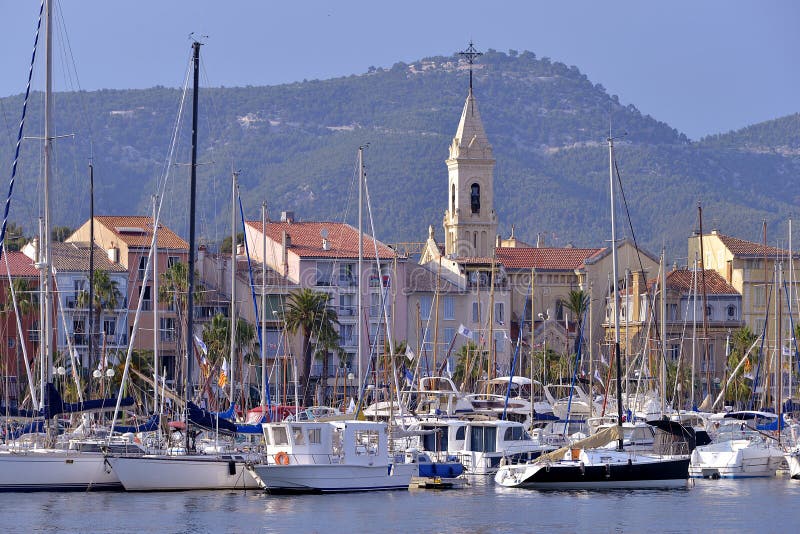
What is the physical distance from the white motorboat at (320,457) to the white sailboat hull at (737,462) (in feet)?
55.3

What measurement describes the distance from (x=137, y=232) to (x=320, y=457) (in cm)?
5050

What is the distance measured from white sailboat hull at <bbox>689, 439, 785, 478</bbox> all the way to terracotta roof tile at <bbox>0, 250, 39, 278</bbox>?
41016mm

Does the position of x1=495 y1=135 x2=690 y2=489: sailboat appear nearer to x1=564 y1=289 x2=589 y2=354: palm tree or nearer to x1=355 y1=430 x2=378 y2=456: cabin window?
x1=355 y1=430 x2=378 y2=456: cabin window

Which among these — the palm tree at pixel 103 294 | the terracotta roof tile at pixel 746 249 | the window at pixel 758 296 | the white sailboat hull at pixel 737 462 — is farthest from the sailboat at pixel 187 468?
the terracotta roof tile at pixel 746 249

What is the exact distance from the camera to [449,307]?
11256 cm

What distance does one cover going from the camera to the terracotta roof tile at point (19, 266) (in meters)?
97.8

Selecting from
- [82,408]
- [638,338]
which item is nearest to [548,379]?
[638,338]

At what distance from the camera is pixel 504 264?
4710 inches

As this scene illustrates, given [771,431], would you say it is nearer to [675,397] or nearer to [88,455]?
[675,397]

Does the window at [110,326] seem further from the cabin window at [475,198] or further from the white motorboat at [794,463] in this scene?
the white motorboat at [794,463]

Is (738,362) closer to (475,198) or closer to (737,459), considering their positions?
(475,198)

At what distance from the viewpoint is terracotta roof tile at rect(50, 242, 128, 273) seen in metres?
98.2

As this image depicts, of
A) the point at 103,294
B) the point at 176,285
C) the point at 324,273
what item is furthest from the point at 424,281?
the point at 176,285

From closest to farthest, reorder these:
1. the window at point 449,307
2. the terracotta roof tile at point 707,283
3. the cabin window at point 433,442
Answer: the cabin window at point 433,442, the window at point 449,307, the terracotta roof tile at point 707,283
